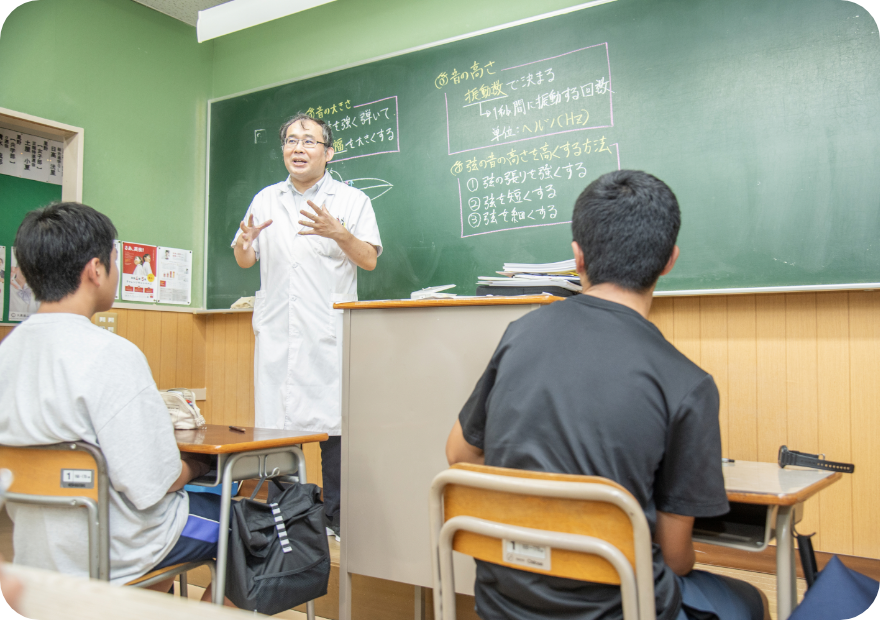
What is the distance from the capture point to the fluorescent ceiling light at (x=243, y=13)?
283 centimetres

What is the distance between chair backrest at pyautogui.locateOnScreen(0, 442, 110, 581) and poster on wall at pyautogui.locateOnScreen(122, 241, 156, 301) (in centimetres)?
252

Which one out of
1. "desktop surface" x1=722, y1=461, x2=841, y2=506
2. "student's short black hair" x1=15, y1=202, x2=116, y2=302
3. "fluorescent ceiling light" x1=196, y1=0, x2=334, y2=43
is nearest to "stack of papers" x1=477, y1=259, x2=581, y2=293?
"desktop surface" x1=722, y1=461, x2=841, y2=506

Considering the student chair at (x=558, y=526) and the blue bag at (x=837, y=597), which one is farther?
the blue bag at (x=837, y=597)

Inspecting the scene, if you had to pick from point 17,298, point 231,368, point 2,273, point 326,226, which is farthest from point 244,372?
point 326,226

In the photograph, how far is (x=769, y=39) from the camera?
242 cm

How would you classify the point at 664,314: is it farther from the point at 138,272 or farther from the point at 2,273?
the point at 2,273

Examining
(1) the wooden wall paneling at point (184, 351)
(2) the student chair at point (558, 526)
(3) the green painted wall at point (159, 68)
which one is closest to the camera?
(2) the student chair at point (558, 526)

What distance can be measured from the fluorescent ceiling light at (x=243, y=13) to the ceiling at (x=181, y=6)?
2.72 ft

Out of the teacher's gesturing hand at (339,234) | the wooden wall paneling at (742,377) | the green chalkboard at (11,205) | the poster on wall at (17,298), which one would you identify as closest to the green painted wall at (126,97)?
the green chalkboard at (11,205)

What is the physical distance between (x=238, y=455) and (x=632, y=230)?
1.18 m

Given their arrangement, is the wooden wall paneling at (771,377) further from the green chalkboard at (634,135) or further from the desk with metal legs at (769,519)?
the desk with metal legs at (769,519)

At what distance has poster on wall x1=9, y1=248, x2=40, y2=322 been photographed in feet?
10.7

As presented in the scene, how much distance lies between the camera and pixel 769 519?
1.11m

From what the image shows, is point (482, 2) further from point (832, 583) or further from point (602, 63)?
point (832, 583)
